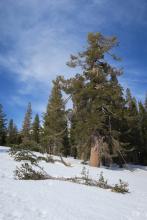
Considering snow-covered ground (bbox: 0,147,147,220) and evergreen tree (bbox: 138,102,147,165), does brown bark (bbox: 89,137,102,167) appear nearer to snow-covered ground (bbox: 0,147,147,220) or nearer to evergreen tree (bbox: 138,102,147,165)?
snow-covered ground (bbox: 0,147,147,220)

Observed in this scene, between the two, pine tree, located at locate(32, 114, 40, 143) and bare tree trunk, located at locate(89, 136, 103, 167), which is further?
pine tree, located at locate(32, 114, 40, 143)

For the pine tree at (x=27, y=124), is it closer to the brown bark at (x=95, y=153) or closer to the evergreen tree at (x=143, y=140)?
the evergreen tree at (x=143, y=140)

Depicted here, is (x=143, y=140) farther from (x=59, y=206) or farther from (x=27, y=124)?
(x=59, y=206)

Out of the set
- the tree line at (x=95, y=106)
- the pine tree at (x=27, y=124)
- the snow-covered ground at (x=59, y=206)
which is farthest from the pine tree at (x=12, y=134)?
the snow-covered ground at (x=59, y=206)

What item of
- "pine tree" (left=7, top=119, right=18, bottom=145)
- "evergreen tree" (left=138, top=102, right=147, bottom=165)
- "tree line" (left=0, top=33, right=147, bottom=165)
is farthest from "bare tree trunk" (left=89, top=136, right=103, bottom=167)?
"pine tree" (left=7, top=119, right=18, bottom=145)

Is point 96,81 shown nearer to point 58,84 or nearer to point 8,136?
point 58,84

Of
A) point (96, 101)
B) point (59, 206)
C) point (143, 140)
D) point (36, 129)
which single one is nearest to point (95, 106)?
point (96, 101)

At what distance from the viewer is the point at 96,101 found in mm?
22781

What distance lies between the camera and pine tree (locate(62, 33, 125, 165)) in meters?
22.6

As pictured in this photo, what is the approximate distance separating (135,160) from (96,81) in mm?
31993

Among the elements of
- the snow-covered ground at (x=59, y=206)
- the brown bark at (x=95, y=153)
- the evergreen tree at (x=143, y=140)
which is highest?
the evergreen tree at (x=143, y=140)

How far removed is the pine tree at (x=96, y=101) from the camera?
22.6 metres

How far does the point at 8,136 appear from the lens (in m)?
76.6

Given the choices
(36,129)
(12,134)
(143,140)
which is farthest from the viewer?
(12,134)
